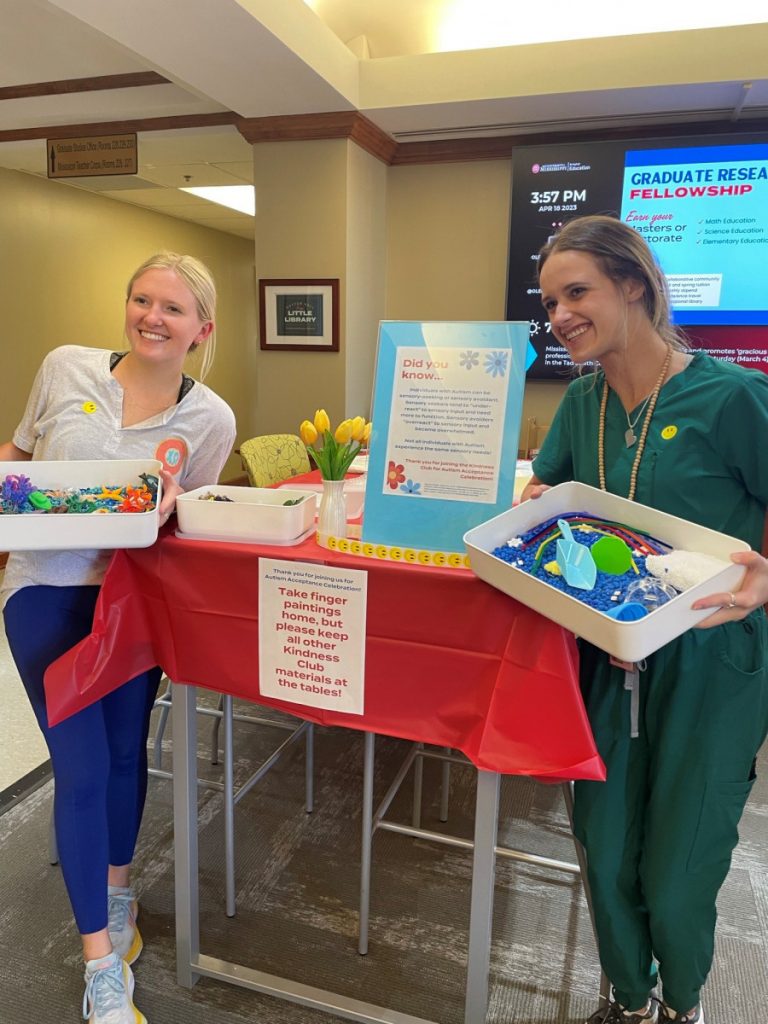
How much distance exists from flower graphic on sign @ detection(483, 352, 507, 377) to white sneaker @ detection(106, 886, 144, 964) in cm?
139

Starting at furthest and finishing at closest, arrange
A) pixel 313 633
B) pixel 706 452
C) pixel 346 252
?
pixel 346 252
pixel 313 633
pixel 706 452

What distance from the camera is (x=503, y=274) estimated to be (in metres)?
3.97

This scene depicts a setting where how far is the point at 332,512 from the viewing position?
51.9 inches

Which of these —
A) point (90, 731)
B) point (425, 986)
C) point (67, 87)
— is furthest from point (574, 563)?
point (67, 87)

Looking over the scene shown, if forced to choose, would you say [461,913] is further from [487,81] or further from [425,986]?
[487,81]

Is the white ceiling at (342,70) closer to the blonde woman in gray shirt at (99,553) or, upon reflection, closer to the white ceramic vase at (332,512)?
the blonde woman in gray shirt at (99,553)

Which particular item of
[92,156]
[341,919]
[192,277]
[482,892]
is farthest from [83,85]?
[482,892]

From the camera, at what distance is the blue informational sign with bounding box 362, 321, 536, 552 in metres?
1.17

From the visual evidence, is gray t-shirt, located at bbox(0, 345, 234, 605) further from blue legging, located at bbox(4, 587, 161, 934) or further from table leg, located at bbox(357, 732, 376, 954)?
table leg, located at bbox(357, 732, 376, 954)

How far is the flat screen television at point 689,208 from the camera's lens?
11.1ft

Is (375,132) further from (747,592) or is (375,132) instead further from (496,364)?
(747,592)

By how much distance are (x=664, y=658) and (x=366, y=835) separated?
0.77 metres

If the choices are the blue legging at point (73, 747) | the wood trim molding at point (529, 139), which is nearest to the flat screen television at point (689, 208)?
the wood trim molding at point (529, 139)

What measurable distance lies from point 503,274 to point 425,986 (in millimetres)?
3409
